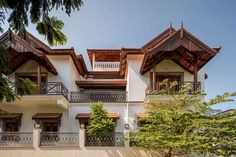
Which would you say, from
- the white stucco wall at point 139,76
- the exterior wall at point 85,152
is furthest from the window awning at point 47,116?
the white stucco wall at point 139,76

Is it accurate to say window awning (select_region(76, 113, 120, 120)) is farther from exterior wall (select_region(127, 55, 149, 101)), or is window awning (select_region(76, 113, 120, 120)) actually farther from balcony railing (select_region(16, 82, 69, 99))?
balcony railing (select_region(16, 82, 69, 99))

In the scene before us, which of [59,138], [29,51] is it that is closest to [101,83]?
[59,138]

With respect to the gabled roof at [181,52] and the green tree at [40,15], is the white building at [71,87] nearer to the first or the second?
the gabled roof at [181,52]

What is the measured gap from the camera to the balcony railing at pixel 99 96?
1639 centimetres

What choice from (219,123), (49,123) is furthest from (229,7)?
(49,123)

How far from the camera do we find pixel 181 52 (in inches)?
597

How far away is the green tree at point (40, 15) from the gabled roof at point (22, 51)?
30.2 feet

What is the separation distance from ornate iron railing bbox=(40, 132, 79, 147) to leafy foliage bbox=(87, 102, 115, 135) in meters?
0.92

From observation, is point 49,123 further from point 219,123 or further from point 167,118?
point 219,123

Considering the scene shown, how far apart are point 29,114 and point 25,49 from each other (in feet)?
12.5

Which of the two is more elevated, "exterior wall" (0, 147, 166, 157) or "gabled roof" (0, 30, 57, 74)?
"gabled roof" (0, 30, 57, 74)

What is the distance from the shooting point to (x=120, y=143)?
49.0ft

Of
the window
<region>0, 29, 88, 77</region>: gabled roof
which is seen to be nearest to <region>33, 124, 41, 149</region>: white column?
the window

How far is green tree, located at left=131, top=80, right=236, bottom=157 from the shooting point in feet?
38.0
